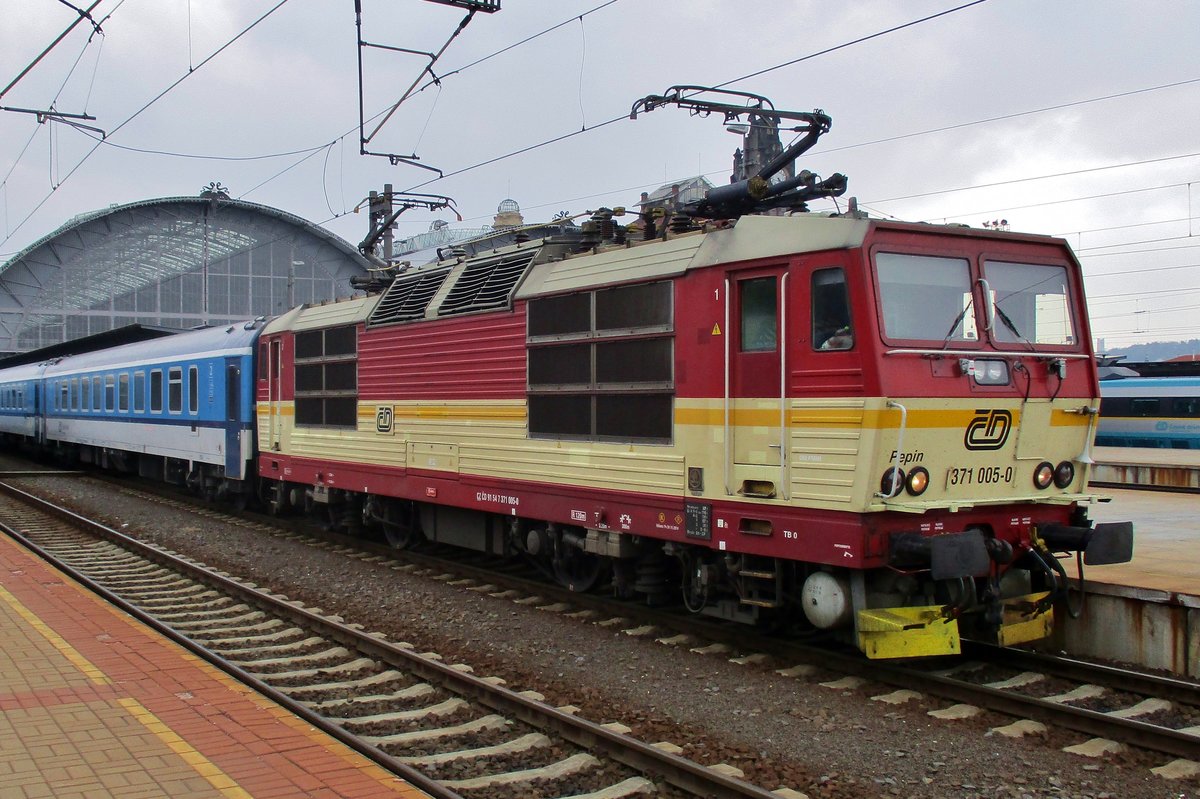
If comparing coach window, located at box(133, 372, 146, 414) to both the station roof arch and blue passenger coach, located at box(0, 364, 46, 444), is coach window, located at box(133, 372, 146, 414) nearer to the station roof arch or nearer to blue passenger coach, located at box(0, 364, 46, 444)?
blue passenger coach, located at box(0, 364, 46, 444)

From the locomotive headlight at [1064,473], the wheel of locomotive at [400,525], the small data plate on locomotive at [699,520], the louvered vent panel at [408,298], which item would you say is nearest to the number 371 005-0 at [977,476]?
the locomotive headlight at [1064,473]

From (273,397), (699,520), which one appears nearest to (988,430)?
(699,520)

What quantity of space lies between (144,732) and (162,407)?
1758 centimetres

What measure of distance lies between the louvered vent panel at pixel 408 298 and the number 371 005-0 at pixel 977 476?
6942 mm

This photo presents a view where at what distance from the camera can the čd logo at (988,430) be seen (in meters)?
7.76

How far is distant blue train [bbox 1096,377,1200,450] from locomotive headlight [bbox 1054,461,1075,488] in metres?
20.3

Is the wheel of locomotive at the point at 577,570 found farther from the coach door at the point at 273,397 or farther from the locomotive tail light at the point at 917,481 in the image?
the coach door at the point at 273,397

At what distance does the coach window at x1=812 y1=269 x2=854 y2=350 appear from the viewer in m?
7.50

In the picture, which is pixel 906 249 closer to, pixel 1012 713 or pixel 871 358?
pixel 871 358

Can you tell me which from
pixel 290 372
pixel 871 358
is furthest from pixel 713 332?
pixel 290 372

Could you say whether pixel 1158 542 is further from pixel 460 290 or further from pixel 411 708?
pixel 411 708

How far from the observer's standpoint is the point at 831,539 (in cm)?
743

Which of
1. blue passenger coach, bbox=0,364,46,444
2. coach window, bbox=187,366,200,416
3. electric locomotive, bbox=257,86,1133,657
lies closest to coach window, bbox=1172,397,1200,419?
electric locomotive, bbox=257,86,1133,657

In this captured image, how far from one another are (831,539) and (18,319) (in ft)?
201
